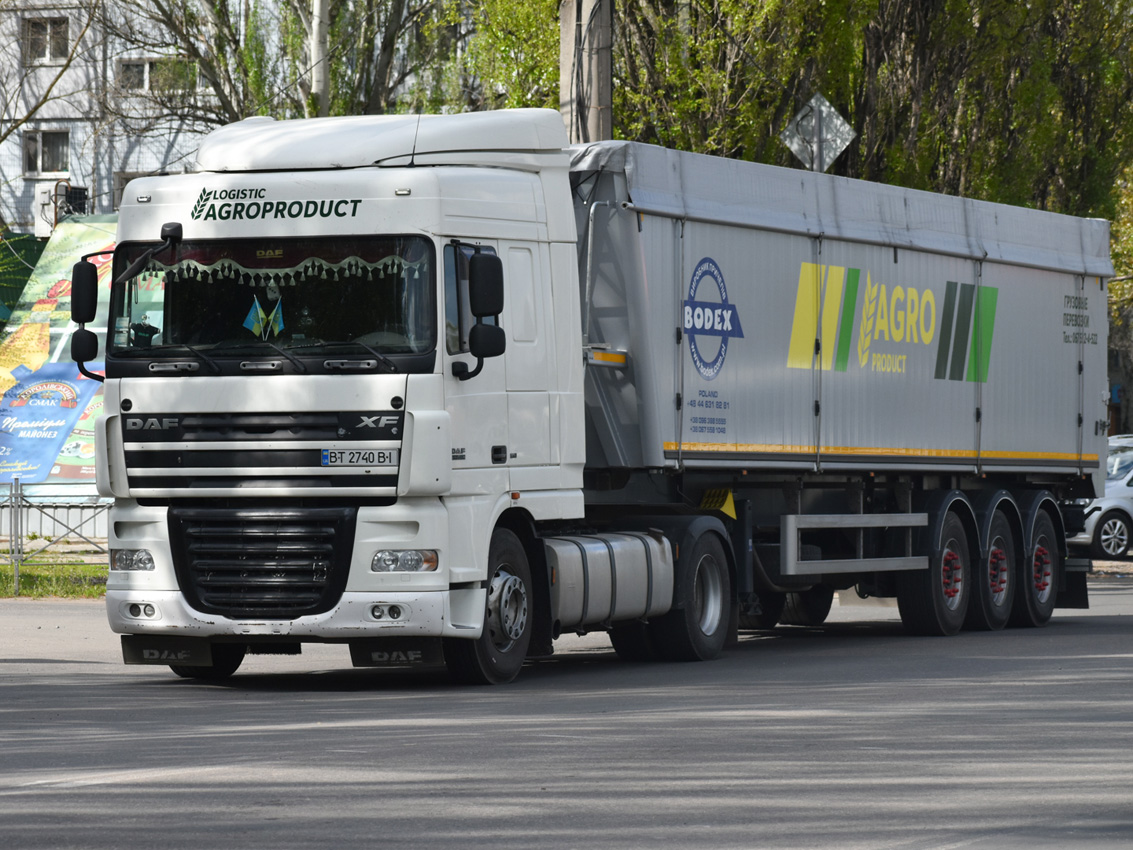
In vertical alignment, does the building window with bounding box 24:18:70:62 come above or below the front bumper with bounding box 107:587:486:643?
above

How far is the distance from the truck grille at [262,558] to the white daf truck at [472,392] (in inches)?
0.6

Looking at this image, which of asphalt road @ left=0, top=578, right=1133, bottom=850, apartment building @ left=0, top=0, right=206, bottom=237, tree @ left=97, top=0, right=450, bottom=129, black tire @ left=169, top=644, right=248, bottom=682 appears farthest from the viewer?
apartment building @ left=0, top=0, right=206, bottom=237

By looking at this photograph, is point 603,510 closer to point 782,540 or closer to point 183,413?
point 782,540

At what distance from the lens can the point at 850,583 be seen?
1795 centimetres

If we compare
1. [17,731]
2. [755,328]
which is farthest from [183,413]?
[755,328]

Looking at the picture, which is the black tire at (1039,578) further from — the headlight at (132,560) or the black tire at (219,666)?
the headlight at (132,560)

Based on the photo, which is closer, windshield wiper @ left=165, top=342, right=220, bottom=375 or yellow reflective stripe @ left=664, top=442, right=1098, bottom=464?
windshield wiper @ left=165, top=342, right=220, bottom=375

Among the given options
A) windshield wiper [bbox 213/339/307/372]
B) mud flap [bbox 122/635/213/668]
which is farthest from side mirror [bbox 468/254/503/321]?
mud flap [bbox 122/635/213/668]

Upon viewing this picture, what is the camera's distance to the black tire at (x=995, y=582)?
18500 millimetres

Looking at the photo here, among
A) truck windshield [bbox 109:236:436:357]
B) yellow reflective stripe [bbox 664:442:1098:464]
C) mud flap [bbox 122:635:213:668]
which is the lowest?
mud flap [bbox 122:635:213:668]

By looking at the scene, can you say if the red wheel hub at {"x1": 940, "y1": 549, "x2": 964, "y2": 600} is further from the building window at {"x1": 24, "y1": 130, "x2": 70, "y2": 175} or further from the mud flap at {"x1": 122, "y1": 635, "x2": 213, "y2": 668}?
the building window at {"x1": 24, "y1": 130, "x2": 70, "y2": 175}

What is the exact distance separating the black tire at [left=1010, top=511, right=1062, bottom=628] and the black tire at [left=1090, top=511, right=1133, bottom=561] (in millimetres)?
11211

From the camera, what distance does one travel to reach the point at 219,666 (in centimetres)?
1366

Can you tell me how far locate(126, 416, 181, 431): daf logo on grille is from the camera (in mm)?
12570
